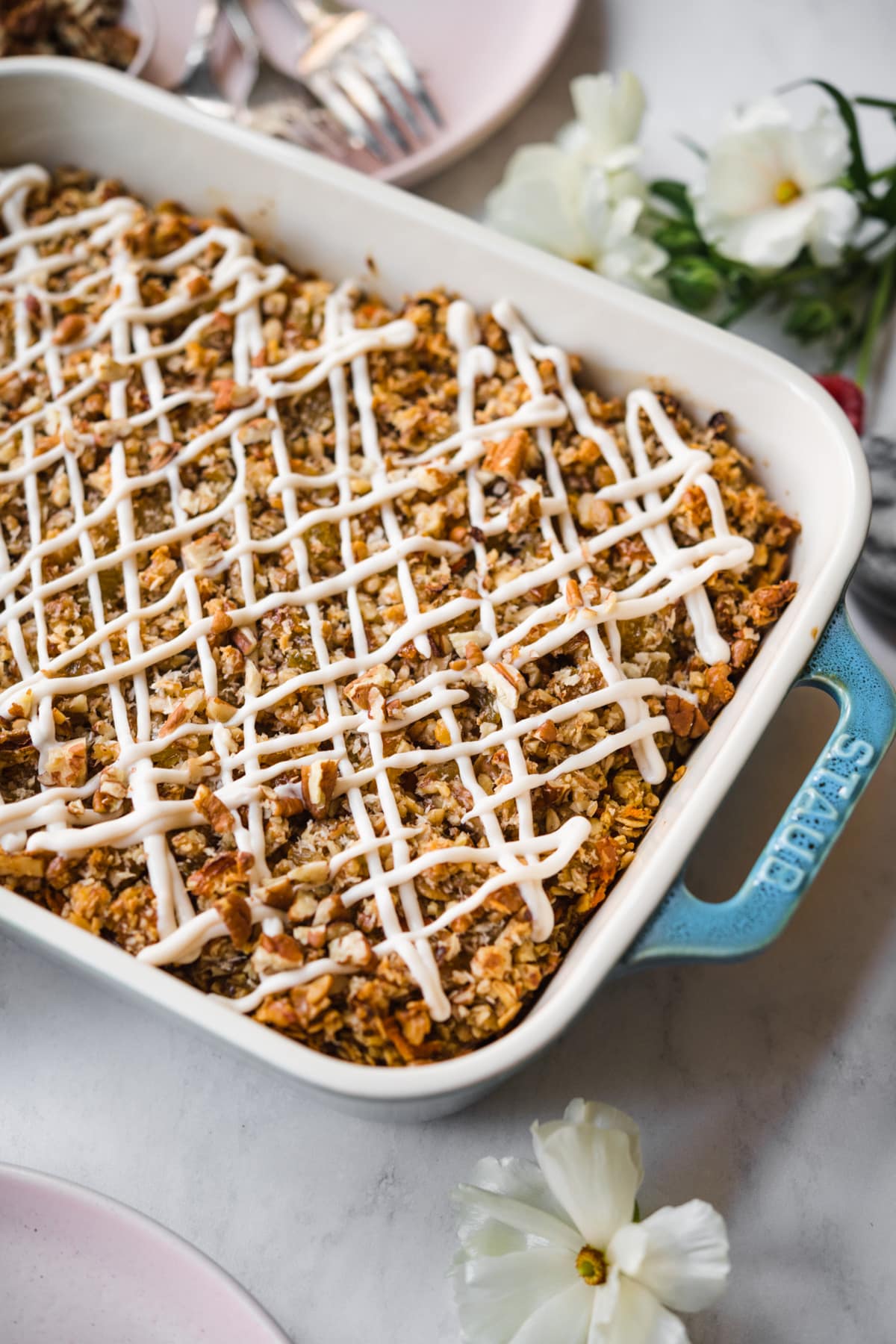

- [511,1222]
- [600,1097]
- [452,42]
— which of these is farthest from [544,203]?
[511,1222]

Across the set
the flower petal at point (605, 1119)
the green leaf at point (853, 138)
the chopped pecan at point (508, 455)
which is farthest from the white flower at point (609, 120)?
the flower petal at point (605, 1119)

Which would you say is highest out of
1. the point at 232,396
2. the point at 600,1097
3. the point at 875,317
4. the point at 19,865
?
the point at 232,396

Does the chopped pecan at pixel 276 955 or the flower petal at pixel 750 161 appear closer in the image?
the chopped pecan at pixel 276 955

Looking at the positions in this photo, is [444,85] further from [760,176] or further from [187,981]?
[187,981]

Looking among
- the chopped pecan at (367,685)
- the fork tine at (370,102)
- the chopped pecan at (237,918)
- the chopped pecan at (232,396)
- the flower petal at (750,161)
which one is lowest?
the chopped pecan at (237,918)

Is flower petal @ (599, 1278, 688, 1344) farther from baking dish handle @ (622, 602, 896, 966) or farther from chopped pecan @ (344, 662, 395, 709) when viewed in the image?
chopped pecan @ (344, 662, 395, 709)

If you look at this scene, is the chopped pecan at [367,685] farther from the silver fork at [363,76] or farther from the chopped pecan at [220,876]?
the silver fork at [363,76]

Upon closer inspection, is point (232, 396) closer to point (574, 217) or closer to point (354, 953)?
point (574, 217)
